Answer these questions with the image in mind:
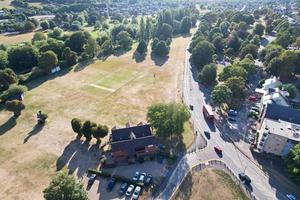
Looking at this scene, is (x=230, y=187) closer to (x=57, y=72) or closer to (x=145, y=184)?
(x=145, y=184)

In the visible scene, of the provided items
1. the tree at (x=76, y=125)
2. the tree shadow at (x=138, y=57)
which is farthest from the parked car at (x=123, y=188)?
the tree shadow at (x=138, y=57)

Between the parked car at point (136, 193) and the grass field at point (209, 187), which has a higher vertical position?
the grass field at point (209, 187)

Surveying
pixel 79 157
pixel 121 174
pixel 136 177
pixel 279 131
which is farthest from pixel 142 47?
pixel 136 177

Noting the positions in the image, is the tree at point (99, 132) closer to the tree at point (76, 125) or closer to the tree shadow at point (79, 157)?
the tree shadow at point (79, 157)

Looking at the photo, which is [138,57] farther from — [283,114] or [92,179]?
[92,179]

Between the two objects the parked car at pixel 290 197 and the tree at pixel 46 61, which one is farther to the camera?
the tree at pixel 46 61

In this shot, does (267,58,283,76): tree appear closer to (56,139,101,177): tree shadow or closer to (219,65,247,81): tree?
(219,65,247,81): tree
